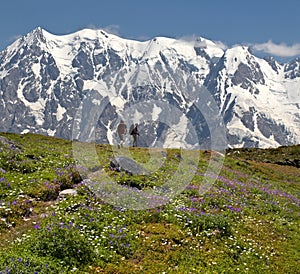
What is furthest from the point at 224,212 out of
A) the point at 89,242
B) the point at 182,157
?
the point at 182,157

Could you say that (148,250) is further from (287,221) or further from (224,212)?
(287,221)

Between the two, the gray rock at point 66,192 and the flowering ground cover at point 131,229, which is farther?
the gray rock at point 66,192

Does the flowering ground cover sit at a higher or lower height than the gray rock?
lower

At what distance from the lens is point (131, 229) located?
17.5m

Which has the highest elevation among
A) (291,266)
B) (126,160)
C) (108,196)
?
(126,160)

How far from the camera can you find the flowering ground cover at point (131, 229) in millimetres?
13977

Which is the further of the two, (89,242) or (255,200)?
(255,200)

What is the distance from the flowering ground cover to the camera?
1398 centimetres

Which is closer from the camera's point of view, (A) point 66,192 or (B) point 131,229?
(B) point 131,229

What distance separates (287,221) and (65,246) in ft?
49.5

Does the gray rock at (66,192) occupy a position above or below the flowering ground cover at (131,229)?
above

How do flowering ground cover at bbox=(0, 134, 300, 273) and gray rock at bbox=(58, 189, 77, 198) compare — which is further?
gray rock at bbox=(58, 189, 77, 198)

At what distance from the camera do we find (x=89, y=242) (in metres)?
15.1

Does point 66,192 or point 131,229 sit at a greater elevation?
point 66,192
